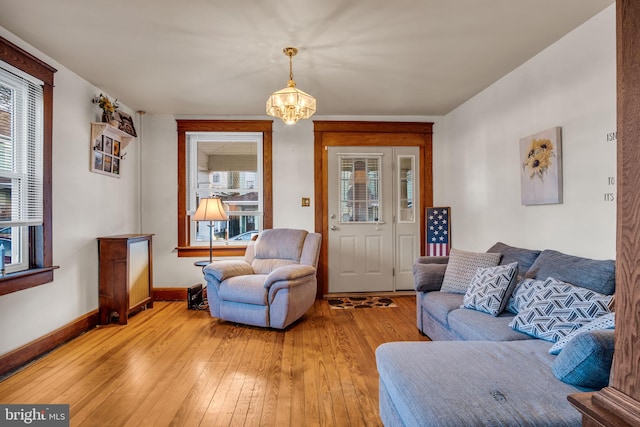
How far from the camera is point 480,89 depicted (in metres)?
3.78

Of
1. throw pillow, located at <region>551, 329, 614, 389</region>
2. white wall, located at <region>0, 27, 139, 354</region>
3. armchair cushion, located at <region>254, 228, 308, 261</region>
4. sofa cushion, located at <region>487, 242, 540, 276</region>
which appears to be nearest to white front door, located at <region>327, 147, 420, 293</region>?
armchair cushion, located at <region>254, 228, 308, 261</region>

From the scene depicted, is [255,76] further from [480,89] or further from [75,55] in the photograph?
[480,89]

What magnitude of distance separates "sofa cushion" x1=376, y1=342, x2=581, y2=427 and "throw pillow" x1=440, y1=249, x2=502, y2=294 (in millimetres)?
1040

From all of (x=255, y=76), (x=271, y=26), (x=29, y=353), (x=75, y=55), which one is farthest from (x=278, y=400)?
(x=75, y=55)

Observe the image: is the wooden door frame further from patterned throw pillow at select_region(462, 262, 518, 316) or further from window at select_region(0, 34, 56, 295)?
window at select_region(0, 34, 56, 295)

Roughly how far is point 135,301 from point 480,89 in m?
4.35

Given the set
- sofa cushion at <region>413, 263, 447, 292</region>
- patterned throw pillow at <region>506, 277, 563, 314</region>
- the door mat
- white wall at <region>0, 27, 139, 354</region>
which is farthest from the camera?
the door mat

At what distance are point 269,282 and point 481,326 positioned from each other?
6.00ft

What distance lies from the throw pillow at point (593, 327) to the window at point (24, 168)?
11.0 ft

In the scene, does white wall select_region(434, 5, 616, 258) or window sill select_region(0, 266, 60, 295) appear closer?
white wall select_region(434, 5, 616, 258)

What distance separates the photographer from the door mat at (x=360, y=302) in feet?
13.8

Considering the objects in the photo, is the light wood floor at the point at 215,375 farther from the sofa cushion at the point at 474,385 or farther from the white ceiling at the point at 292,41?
the white ceiling at the point at 292,41

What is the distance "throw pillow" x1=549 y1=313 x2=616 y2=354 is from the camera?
159 cm

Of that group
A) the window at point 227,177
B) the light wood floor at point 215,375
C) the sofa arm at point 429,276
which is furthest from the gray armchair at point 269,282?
the sofa arm at point 429,276
